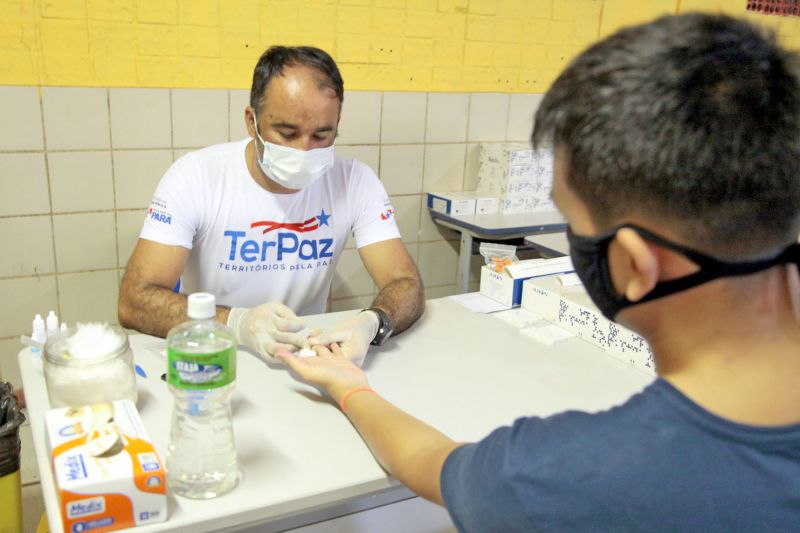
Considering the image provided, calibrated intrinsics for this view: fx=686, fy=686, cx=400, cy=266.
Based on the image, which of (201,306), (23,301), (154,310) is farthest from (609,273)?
(23,301)

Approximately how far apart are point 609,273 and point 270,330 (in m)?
0.82

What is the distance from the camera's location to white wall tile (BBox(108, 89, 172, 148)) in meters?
2.41

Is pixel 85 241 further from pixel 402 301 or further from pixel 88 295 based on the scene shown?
pixel 402 301

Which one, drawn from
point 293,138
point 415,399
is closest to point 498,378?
point 415,399

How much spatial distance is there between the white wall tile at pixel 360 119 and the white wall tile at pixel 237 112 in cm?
40

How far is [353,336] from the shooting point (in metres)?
1.41

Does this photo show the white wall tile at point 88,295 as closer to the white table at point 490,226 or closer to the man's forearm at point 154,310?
the man's forearm at point 154,310

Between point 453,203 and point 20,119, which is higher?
point 20,119

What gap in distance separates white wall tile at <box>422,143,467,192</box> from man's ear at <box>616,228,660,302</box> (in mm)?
2396

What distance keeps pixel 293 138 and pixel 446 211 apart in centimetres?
131

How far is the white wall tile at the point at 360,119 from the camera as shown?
2.83 metres

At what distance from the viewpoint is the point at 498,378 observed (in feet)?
4.57

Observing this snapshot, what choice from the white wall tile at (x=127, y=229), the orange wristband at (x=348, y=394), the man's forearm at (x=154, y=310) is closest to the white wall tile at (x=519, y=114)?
the white wall tile at (x=127, y=229)

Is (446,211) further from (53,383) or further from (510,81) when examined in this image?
(53,383)
